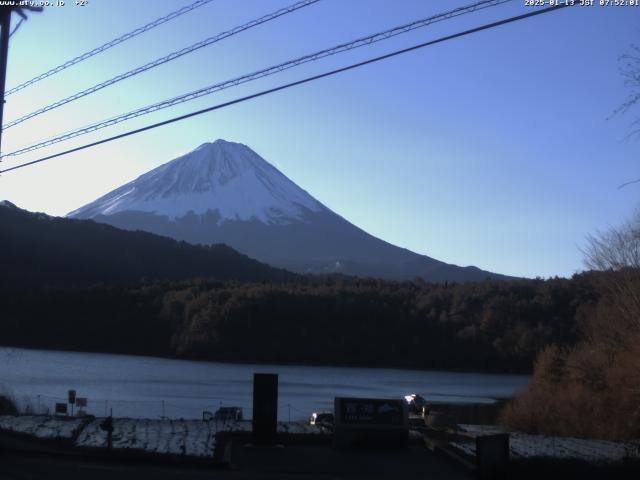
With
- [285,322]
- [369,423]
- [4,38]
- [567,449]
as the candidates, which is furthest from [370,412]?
[285,322]

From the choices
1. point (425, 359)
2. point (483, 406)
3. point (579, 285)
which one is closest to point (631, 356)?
point (483, 406)

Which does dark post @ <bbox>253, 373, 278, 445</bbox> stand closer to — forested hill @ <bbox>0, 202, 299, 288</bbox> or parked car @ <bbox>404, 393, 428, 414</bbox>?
parked car @ <bbox>404, 393, 428, 414</bbox>

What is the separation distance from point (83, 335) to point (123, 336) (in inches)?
170

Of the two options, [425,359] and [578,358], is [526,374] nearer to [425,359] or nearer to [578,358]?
[425,359]

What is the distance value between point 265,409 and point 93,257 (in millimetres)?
96460

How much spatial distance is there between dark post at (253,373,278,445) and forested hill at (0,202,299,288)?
83.1 m

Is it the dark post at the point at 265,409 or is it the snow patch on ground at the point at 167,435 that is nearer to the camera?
the snow patch on ground at the point at 167,435

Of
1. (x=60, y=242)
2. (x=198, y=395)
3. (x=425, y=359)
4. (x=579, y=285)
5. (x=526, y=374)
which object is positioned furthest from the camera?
(x=60, y=242)

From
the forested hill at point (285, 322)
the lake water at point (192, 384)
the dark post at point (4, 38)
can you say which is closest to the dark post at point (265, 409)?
the dark post at point (4, 38)

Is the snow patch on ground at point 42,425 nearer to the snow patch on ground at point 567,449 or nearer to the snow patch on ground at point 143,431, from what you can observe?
the snow patch on ground at point 143,431

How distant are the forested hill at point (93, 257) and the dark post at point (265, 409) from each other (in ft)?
273

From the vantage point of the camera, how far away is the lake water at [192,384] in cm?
4416

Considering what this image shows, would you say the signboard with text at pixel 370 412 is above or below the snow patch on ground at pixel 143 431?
above

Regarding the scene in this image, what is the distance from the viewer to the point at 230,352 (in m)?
89.8
